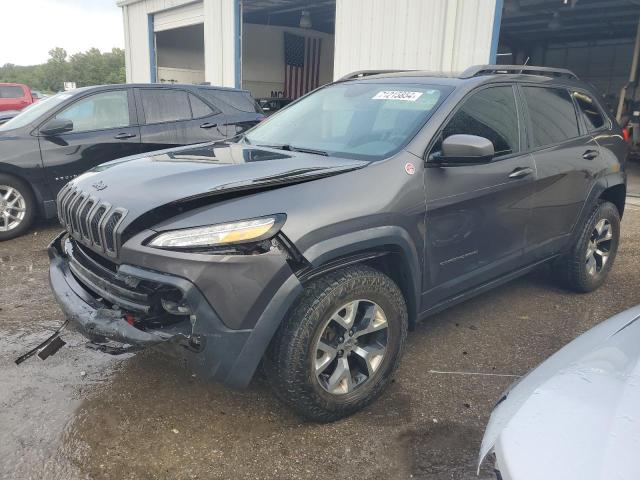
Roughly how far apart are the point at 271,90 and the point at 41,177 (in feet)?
60.0

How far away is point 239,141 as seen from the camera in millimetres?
3613

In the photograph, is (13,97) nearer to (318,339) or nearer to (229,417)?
(229,417)

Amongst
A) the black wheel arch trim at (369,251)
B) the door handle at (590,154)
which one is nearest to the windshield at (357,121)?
the black wheel arch trim at (369,251)

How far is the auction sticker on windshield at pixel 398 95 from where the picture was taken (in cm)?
315

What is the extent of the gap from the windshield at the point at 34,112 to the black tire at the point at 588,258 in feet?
17.7

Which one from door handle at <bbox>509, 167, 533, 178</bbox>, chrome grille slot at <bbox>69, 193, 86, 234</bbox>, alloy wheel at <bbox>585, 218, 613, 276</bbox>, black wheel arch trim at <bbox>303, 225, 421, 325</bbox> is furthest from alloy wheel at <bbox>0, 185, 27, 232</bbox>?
alloy wheel at <bbox>585, 218, 613, 276</bbox>

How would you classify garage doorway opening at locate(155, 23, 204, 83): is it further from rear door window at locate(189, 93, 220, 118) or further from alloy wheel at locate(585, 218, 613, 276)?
alloy wheel at locate(585, 218, 613, 276)

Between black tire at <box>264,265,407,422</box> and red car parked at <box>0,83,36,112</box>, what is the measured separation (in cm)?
1665

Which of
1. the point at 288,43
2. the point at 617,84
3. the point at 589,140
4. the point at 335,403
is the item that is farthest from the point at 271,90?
the point at 335,403

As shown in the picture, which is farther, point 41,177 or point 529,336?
point 41,177

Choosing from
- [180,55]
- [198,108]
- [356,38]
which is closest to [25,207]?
[198,108]

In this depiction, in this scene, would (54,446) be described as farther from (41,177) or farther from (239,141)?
(41,177)

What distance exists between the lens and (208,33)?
13.4m

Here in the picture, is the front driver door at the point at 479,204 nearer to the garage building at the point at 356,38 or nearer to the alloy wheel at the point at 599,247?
the alloy wheel at the point at 599,247
